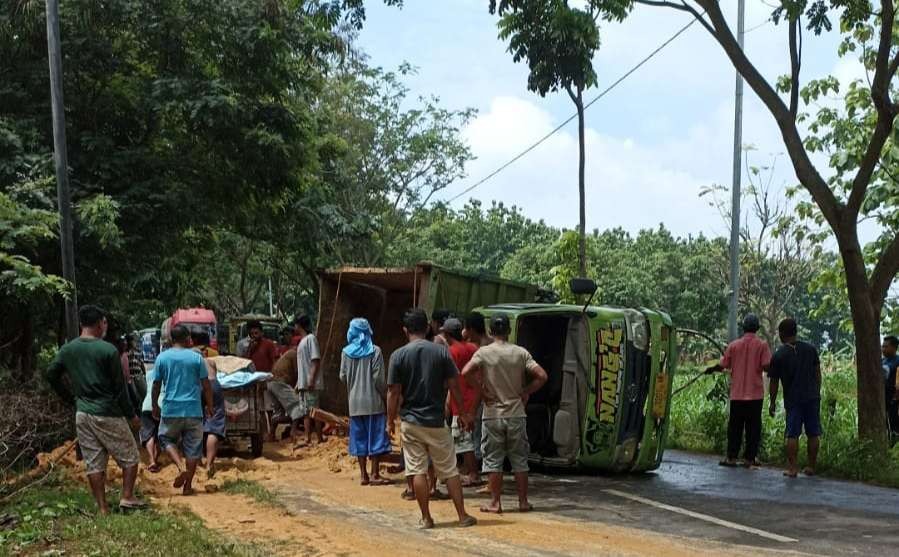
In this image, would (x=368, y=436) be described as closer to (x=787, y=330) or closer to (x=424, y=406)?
(x=424, y=406)

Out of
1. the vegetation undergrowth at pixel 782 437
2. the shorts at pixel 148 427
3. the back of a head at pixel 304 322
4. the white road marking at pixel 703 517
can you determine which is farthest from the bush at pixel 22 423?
the vegetation undergrowth at pixel 782 437

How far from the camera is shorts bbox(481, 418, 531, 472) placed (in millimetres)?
Result: 8742

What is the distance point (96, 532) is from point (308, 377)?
17.8 feet

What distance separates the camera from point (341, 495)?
984cm

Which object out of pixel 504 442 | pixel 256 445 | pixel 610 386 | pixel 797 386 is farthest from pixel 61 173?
pixel 797 386

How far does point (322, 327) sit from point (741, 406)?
5960 millimetres

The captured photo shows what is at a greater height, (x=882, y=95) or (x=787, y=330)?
(x=882, y=95)

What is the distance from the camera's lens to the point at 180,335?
9781 millimetres

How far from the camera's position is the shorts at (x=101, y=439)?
8.30m

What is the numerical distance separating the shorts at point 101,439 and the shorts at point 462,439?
10.4 ft

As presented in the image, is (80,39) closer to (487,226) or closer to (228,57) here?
(228,57)

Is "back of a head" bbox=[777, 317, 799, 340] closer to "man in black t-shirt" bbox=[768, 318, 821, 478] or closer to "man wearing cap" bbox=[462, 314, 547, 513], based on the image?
"man in black t-shirt" bbox=[768, 318, 821, 478]

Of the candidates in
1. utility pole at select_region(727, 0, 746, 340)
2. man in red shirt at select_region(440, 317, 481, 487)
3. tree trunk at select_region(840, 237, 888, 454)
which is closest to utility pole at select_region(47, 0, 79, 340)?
man in red shirt at select_region(440, 317, 481, 487)

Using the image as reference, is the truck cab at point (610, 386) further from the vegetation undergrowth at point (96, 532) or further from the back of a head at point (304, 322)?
the vegetation undergrowth at point (96, 532)
